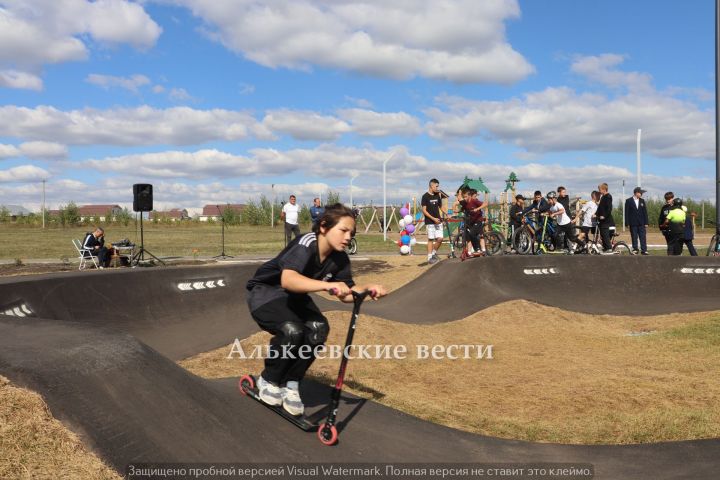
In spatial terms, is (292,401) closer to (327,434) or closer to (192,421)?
(327,434)

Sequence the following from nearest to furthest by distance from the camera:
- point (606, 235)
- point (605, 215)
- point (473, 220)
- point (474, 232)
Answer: point (473, 220)
point (474, 232)
point (605, 215)
point (606, 235)

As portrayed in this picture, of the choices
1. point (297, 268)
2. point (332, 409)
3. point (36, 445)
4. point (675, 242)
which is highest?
point (297, 268)

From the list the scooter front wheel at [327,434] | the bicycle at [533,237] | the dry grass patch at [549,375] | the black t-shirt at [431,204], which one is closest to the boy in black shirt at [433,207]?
the black t-shirt at [431,204]

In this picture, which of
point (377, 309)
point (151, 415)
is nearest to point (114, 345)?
point (151, 415)

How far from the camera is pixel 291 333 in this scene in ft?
14.1

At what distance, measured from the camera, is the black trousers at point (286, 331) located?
434cm

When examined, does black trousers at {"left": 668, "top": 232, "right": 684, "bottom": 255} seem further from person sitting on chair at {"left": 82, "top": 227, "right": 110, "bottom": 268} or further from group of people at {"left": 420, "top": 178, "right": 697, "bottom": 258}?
person sitting on chair at {"left": 82, "top": 227, "right": 110, "bottom": 268}

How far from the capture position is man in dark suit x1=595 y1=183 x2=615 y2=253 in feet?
54.5

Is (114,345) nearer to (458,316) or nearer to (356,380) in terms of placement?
(356,380)

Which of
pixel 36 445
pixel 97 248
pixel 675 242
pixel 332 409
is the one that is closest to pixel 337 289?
pixel 332 409

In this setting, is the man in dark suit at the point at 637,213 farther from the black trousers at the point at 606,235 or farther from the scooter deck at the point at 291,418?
the scooter deck at the point at 291,418

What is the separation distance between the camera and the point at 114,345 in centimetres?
433

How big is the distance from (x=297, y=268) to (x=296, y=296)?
419 mm

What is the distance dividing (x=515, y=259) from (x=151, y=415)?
11388 millimetres
